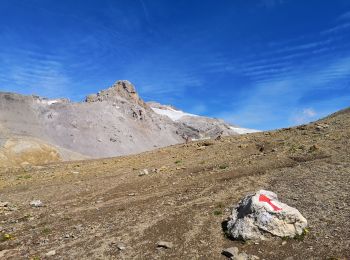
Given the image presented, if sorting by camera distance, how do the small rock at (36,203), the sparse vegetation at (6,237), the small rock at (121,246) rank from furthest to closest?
the small rock at (36,203) < the sparse vegetation at (6,237) < the small rock at (121,246)

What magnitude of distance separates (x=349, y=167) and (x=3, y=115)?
96.2 metres

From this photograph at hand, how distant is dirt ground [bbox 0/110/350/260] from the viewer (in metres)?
14.1

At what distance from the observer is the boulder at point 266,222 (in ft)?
45.4

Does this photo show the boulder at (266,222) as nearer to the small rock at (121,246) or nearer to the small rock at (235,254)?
the small rock at (235,254)

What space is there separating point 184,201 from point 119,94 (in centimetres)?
12695

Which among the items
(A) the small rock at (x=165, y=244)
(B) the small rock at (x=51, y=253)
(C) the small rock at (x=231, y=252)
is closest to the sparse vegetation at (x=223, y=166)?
(A) the small rock at (x=165, y=244)

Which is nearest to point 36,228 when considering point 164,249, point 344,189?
point 164,249

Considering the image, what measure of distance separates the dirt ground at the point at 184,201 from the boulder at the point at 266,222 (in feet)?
1.11

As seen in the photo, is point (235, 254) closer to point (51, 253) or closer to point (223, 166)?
point (51, 253)

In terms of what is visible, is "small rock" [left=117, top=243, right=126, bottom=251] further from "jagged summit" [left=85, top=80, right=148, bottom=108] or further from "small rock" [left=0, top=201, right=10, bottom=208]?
"jagged summit" [left=85, top=80, right=148, bottom=108]

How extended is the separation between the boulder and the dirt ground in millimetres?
340

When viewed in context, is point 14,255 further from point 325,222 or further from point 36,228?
point 325,222

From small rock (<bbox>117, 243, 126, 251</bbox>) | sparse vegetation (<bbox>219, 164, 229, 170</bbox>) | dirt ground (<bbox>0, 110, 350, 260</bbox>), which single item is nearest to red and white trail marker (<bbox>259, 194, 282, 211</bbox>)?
dirt ground (<bbox>0, 110, 350, 260</bbox>)

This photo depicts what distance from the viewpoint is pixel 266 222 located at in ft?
45.7
